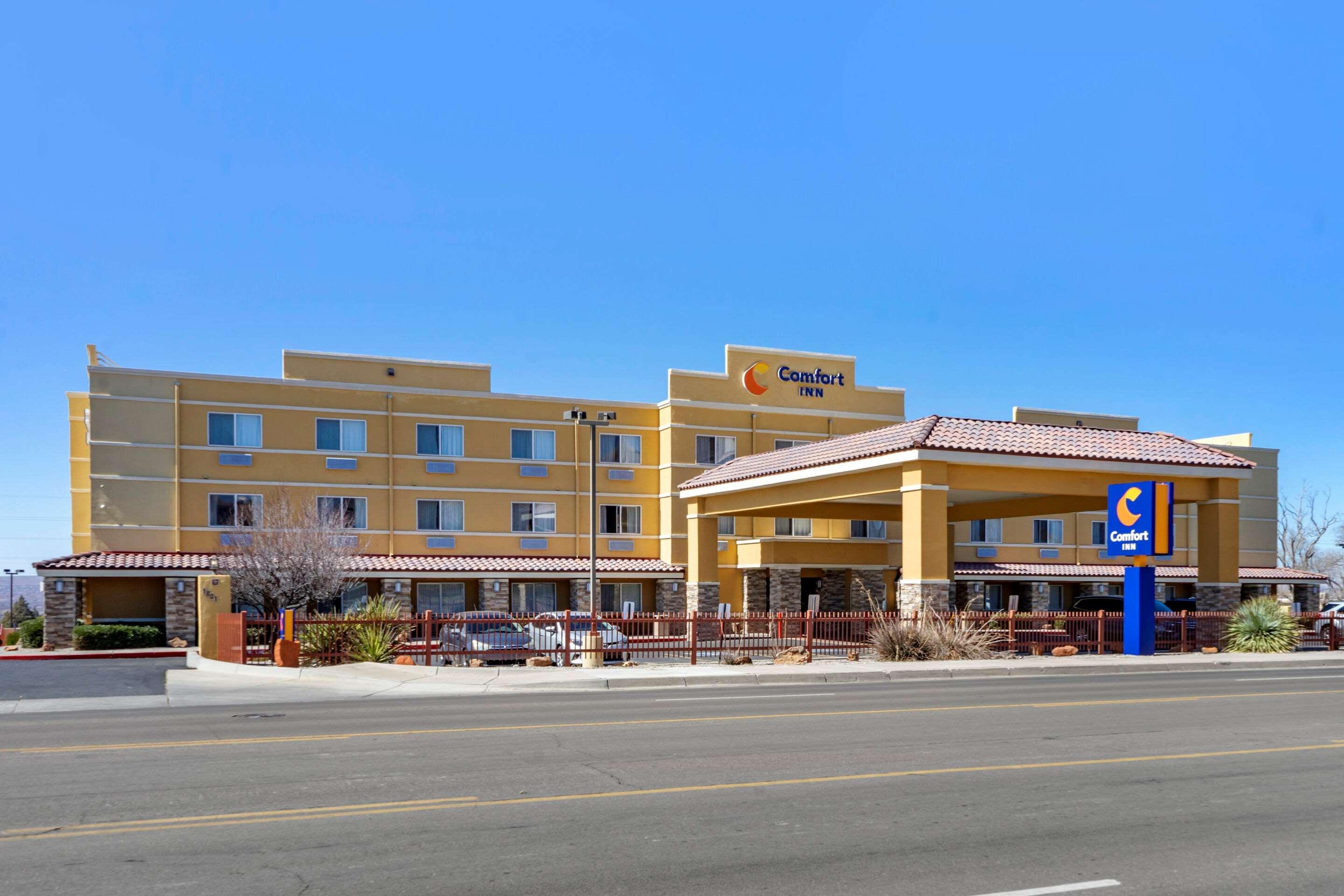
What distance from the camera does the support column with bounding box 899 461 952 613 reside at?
1132 inches

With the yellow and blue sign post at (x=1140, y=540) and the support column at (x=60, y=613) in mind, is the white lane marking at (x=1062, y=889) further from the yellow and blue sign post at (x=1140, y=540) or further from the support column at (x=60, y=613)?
the support column at (x=60, y=613)

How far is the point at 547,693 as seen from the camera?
1992 centimetres

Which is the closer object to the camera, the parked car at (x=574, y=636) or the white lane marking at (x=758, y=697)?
the white lane marking at (x=758, y=697)

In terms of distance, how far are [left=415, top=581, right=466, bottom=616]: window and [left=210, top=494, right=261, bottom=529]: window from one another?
655cm

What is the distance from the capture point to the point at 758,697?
18.7 metres

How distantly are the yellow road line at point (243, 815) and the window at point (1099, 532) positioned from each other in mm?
52688

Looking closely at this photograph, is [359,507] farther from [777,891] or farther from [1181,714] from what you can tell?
[777,891]

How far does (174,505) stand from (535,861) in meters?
38.4

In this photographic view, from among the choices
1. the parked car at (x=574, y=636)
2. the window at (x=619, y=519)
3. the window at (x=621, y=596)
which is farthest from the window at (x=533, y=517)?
the parked car at (x=574, y=636)

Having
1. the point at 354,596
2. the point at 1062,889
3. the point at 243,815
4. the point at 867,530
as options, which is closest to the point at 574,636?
the point at 243,815

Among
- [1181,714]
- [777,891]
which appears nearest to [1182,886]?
[777,891]

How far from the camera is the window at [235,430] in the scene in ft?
139

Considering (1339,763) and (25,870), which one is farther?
(1339,763)

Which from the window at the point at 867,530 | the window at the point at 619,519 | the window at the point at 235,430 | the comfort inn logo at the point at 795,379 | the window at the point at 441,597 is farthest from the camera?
the window at the point at 867,530
